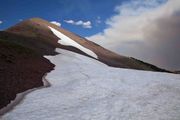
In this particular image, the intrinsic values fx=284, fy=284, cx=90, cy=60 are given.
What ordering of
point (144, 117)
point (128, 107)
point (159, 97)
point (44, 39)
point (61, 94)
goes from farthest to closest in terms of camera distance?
point (44, 39), point (61, 94), point (159, 97), point (128, 107), point (144, 117)

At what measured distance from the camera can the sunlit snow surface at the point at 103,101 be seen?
15273 mm

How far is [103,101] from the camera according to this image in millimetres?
18312

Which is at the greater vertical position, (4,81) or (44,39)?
(44,39)

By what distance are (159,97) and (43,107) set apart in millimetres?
7857

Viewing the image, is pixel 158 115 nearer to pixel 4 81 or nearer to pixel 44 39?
pixel 4 81

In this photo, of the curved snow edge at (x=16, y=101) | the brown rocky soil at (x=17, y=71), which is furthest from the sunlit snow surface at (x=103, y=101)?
the brown rocky soil at (x=17, y=71)

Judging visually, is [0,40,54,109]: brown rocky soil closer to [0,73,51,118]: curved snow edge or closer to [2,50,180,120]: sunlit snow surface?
[0,73,51,118]: curved snow edge

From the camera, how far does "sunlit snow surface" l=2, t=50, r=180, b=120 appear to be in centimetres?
1527

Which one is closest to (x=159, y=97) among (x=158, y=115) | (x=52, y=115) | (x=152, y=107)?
(x=152, y=107)

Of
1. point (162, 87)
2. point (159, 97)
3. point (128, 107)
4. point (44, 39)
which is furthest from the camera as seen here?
point (44, 39)

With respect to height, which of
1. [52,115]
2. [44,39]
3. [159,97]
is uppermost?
[44,39]

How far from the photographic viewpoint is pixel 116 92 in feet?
68.5

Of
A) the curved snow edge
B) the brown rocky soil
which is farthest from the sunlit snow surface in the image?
the brown rocky soil

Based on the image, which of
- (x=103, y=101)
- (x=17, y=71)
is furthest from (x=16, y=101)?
(x=17, y=71)
